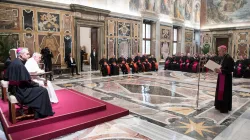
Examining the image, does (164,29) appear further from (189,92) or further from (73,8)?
(189,92)

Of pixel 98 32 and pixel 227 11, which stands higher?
pixel 227 11

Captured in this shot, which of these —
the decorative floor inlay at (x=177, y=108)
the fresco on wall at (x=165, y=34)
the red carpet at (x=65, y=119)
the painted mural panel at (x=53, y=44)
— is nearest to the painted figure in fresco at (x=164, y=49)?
the fresco on wall at (x=165, y=34)

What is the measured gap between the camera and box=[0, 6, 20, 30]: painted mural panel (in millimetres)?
8266

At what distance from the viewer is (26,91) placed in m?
3.61

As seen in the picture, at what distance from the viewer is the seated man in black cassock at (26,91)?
350 cm

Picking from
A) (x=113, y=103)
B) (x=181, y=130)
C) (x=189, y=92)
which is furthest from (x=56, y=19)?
(x=181, y=130)

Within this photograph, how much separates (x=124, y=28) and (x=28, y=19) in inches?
246

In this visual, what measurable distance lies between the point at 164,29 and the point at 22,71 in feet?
48.5

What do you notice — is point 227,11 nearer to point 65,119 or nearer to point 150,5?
point 150,5

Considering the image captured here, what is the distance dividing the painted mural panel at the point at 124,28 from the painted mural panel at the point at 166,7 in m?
4.54

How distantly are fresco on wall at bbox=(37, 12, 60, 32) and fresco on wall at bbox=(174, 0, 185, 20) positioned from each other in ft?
38.5

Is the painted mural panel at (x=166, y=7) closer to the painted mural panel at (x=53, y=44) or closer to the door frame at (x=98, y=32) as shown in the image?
the door frame at (x=98, y=32)

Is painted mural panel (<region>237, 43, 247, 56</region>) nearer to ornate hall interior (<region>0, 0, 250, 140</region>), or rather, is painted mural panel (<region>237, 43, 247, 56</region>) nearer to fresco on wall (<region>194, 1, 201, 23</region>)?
ornate hall interior (<region>0, 0, 250, 140</region>)

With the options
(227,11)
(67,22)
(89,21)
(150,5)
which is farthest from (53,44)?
(227,11)
